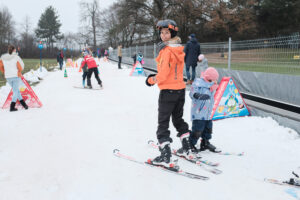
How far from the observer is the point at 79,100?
805 cm

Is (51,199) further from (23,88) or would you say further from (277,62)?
(277,62)

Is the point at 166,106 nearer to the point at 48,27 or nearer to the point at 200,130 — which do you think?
the point at 200,130

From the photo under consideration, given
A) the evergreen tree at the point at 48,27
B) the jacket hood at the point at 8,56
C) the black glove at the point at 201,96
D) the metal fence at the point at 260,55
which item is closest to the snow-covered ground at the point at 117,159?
the black glove at the point at 201,96

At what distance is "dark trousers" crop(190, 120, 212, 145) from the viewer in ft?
12.0

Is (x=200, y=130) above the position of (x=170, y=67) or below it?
below

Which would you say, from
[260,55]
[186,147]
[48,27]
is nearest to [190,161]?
[186,147]

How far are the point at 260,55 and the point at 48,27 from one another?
277ft

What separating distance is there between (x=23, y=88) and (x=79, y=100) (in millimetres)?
1694

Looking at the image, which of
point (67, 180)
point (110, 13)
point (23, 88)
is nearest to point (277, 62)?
point (67, 180)

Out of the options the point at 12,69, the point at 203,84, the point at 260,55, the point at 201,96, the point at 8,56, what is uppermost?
the point at 260,55

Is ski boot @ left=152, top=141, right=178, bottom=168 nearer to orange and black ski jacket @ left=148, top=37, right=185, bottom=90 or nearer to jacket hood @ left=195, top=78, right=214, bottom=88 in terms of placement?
orange and black ski jacket @ left=148, top=37, right=185, bottom=90

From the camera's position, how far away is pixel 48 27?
81.0m

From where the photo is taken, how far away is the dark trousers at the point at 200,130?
12.0 feet

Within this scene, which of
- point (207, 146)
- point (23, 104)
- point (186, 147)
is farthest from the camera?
point (23, 104)
